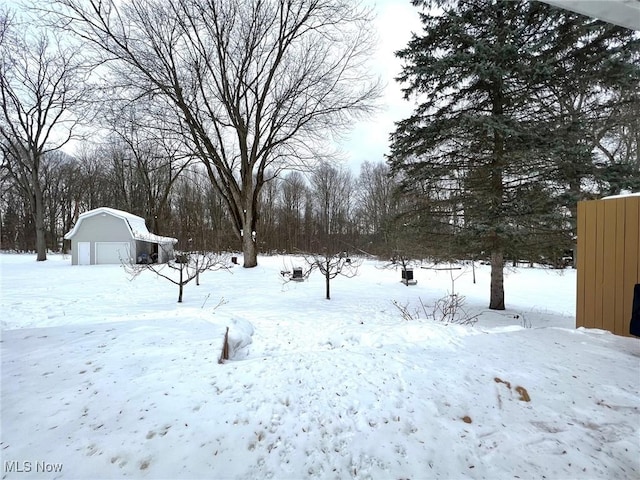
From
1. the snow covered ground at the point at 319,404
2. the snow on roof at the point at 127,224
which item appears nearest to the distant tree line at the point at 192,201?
the snow on roof at the point at 127,224

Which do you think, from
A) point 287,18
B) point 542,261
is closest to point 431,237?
point 542,261

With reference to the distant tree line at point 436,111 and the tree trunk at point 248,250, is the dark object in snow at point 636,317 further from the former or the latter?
the tree trunk at point 248,250

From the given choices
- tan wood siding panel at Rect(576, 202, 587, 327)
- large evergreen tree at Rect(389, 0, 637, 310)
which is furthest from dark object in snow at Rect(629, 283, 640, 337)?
large evergreen tree at Rect(389, 0, 637, 310)

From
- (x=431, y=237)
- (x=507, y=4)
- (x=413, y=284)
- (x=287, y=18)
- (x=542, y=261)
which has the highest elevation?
(x=287, y=18)

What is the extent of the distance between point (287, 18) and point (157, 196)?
2003 centimetres

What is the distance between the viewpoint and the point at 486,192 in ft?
24.5

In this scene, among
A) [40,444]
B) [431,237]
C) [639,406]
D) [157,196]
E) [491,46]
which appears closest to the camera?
[40,444]

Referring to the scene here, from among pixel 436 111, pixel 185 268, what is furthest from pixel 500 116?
pixel 185 268

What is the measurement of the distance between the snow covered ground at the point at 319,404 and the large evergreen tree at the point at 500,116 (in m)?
4.39

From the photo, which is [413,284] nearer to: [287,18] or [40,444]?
[40,444]

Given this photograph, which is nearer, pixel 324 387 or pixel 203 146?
pixel 324 387

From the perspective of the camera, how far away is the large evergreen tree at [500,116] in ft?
22.4

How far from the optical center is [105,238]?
1842cm

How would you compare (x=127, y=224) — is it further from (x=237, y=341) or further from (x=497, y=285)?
(x=497, y=285)
